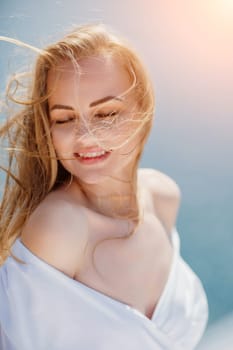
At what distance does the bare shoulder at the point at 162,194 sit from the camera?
4.74 feet

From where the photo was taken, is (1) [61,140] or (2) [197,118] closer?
(1) [61,140]

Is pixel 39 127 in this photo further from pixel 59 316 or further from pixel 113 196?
pixel 59 316

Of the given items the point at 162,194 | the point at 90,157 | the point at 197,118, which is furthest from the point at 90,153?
the point at 197,118

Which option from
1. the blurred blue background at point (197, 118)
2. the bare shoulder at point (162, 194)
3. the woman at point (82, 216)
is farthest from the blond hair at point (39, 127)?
the blurred blue background at point (197, 118)

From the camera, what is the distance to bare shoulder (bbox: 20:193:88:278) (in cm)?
97

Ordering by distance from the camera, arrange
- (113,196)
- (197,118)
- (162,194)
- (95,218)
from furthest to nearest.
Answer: (197,118) → (162,194) → (113,196) → (95,218)

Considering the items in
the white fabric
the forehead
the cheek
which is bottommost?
the white fabric

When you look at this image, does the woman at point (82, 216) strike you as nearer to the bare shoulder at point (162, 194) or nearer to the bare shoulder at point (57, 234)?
the bare shoulder at point (57, 234)

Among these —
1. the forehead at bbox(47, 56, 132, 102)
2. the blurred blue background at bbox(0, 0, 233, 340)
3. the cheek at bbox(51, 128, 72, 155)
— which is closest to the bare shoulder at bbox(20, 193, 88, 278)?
the cheek at bbox(51, 128, 72, 155)

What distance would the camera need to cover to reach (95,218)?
1126mm

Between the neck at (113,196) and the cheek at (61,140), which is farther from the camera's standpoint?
the neck at (113,196)

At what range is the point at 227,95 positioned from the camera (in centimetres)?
189

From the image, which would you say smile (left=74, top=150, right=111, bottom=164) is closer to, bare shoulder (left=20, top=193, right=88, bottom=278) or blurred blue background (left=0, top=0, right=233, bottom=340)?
bare shoulder (left=20, top=193, right=88, bottom=278)

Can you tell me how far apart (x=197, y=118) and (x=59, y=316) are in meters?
1.11
